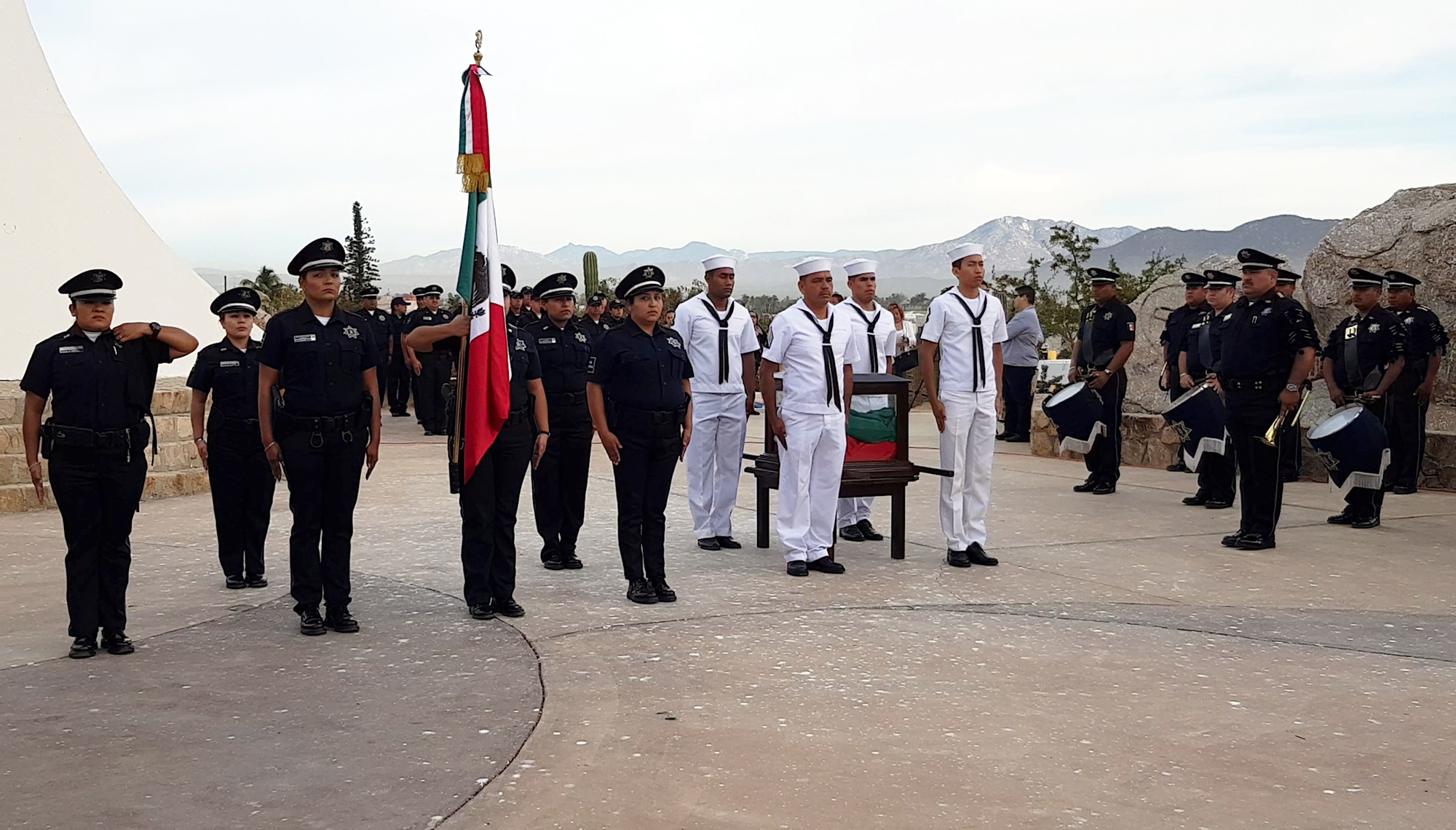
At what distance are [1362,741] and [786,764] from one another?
2093mm

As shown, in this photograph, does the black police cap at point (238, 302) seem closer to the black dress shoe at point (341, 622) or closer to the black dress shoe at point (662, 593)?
the black dress shoe at point (341, 622)

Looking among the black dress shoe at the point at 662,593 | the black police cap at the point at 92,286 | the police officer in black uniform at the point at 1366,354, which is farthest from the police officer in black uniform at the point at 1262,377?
the black police cap at the point at 92,286

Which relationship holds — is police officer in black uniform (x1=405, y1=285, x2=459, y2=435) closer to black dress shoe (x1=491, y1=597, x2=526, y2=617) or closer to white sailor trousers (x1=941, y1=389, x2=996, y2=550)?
white sailor trousers (x1=941, y1=389, x2=996, y2=550)

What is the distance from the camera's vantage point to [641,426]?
24.8 ft

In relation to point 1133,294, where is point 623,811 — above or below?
below

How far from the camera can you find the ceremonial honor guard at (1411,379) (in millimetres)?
10797

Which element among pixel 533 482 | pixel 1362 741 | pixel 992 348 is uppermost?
pixel 992 348

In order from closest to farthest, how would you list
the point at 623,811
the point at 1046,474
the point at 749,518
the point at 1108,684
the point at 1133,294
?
the point at 623,811, the point at 1108,684, the point at 749,518, the point at 1046,474, the point at 1133,294

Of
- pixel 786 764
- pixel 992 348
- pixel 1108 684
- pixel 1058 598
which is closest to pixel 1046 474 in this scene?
pixel 992 348

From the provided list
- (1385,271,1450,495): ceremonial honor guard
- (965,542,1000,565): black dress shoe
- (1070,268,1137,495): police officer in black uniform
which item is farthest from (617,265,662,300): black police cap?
(1385,271,1450,495): ceremonial honor guard

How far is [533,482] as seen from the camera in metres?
8.70

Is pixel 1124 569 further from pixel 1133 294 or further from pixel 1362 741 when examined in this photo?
pixel 1133 294

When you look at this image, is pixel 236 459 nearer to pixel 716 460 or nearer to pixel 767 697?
pixel 716 460

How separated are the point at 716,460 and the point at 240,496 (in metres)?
3.14
